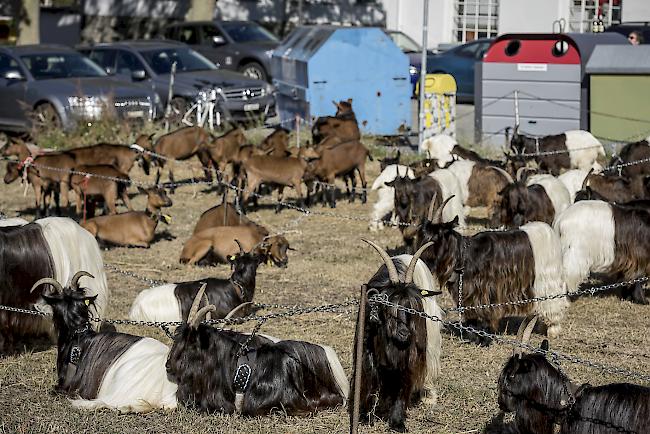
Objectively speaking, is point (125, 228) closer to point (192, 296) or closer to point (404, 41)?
point (192, 296)

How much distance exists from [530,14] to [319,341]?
892 inches

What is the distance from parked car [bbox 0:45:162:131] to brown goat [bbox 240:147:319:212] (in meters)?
5.45

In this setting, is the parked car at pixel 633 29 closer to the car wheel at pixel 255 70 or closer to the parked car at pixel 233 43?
the parked car at pixel 233 43

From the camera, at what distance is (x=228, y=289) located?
9.98 m

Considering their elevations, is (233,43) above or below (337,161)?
above

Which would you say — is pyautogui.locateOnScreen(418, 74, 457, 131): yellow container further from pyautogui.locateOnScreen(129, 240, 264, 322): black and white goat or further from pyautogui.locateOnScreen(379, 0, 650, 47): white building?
pyautogui.locateOnScreen(129, 240, 264, 322): black and white goat

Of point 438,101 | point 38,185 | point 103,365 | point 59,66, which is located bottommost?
point 103,365

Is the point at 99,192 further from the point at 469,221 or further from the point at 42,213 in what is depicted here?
the point at 469,221

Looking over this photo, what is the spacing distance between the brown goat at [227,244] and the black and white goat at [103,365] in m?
4.13

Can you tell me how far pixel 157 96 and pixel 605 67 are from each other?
8.28 metres

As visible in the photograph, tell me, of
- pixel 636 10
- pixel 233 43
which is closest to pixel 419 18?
pixel 636 10

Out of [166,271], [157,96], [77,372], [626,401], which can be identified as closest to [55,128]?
[157,96]

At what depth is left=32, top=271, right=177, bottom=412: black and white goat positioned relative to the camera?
756 centimetres

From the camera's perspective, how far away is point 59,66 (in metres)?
20.6
